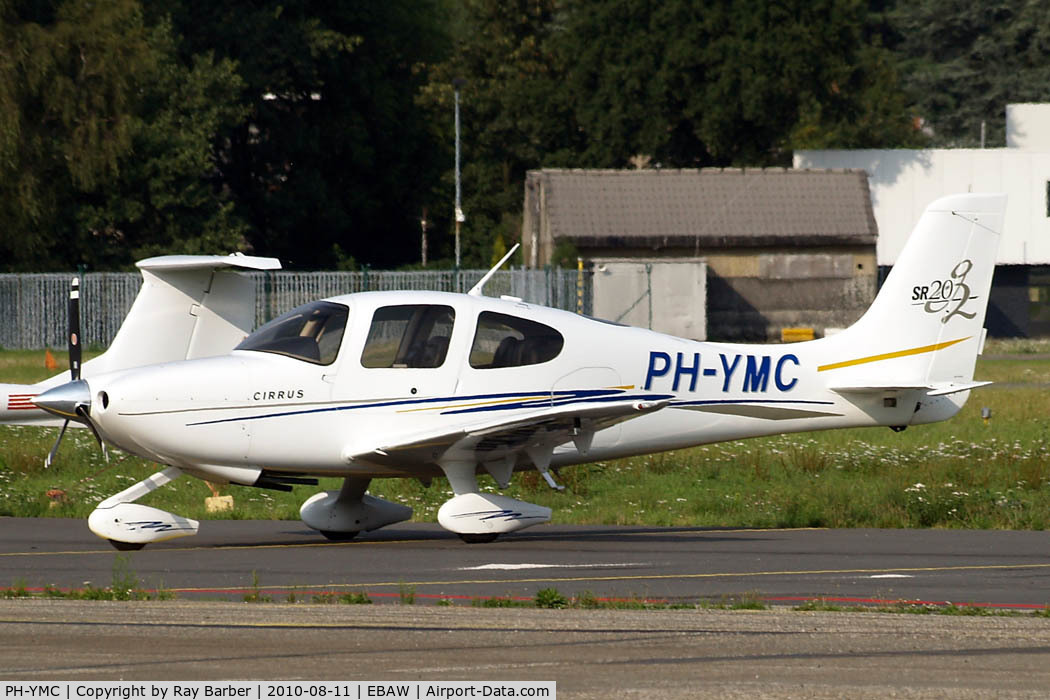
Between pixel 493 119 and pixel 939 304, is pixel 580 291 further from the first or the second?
pixel 493 119

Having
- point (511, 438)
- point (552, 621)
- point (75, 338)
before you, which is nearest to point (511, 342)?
point (511, 438)

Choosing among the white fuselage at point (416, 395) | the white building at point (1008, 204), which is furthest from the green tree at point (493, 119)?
the white fuselage at point (416, 395)

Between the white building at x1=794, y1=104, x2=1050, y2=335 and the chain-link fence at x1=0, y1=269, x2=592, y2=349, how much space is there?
14.7 metres

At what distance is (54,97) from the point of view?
44.3m

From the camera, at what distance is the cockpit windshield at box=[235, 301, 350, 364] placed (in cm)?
1265

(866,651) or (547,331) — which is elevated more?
(547,331)

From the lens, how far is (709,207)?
49.1 metres

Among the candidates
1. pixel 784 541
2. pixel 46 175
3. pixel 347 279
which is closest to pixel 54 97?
pixel 46 175

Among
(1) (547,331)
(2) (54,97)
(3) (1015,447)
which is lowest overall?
(3) (1015,447)

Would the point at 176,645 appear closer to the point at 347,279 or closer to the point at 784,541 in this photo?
the point at 784,541

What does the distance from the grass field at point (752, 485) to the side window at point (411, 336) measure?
3235 mm

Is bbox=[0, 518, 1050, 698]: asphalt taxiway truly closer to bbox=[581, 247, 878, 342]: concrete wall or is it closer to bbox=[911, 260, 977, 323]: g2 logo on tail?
bbox=[911, 260, 977, 323]: g2 logo on tail

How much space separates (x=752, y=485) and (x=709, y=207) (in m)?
31.9

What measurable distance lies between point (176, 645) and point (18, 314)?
34840mm
